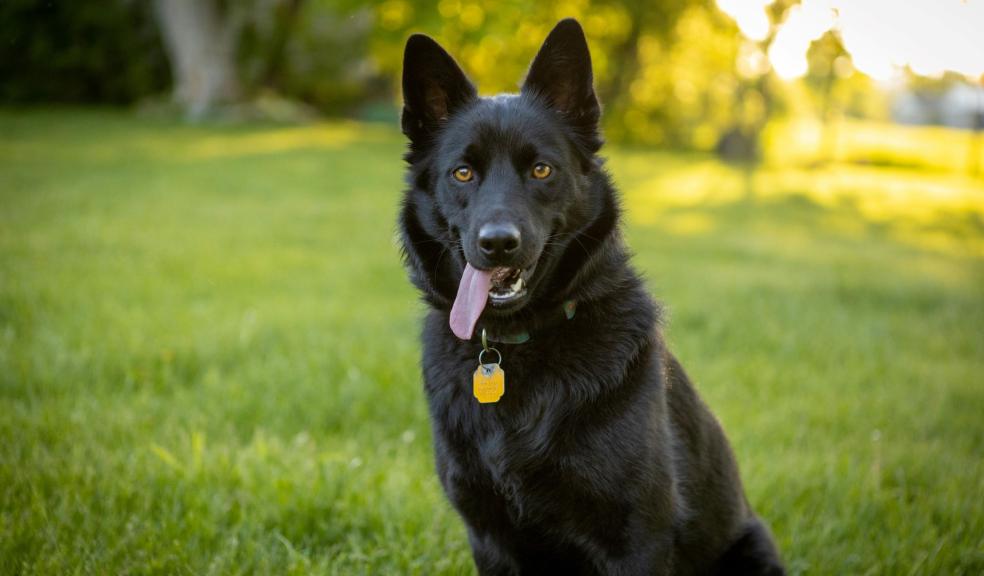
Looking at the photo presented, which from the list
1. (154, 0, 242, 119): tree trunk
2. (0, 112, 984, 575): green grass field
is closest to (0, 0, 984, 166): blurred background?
(154, 0, 242, 119): tree trunk

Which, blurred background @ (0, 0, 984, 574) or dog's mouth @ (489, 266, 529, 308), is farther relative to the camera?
blurred background @ (0, 0, 984, 574)

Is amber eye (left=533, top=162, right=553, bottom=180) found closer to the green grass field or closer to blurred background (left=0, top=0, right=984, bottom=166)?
the green grass field

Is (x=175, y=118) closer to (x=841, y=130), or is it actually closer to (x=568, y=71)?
(x=568, y=71)

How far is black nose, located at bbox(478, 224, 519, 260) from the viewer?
7.80 feet

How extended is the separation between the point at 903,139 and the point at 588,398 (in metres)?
46.1

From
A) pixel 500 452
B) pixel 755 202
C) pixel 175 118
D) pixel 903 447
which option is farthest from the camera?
pixel 175 118

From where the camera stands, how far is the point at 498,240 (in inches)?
93.6

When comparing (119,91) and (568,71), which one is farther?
(119,91)

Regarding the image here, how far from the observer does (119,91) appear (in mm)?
27328

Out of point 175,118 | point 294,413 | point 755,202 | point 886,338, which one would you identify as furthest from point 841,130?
point 294,413

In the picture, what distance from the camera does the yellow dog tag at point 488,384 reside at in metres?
2.46

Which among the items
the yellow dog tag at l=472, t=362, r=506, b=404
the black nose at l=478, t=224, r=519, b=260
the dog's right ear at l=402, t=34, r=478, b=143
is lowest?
the yellow dog tag at l=472, t=362, r=506, b=404

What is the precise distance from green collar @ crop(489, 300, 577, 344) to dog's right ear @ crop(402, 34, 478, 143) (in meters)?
0.85

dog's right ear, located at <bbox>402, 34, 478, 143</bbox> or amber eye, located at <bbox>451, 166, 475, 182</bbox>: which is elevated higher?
dog's right ear, located at <bbox>402, 34, 478, 143</bbox>
